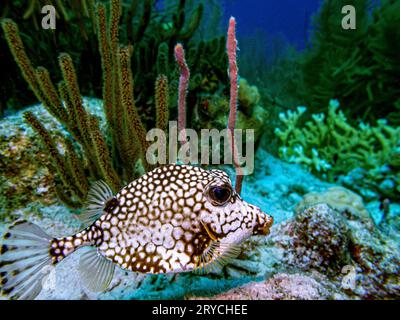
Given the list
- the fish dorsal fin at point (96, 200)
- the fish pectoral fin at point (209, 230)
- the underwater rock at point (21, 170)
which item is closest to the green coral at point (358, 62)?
the fish pectoral fin at point (209, 230)

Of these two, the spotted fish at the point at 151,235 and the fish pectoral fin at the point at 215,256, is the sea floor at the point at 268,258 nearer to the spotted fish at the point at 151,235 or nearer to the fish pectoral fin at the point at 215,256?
the fish pectoral fin at the point at 215,256

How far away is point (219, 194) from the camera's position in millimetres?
1765

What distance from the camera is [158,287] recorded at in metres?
2.58

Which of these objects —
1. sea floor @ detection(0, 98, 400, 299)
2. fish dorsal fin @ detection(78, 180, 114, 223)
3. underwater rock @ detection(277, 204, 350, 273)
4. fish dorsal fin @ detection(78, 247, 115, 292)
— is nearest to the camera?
fish dorsal fin @ detection(78, 247, 115, 292)

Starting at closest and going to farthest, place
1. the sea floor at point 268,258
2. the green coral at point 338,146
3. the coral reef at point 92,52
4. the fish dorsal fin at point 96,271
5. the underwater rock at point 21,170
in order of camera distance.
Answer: the fish dorsal fin at point 96,271, the sea floor at point 268,258, the underwater rock at point 21,170, the coral reef at point 92,52, the green coral at point 338,146

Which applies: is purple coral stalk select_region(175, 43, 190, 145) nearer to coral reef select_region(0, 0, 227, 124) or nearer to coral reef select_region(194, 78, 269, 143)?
coral reef select_region(0, 0, 227, 124)

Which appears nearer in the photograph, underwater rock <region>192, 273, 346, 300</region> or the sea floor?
underwater rock <region>192, 273, 346, 300</region>

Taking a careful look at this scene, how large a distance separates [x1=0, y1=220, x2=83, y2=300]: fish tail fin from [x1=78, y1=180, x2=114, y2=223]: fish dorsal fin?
221 mm

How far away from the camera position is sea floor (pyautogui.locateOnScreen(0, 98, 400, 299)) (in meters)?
2.15

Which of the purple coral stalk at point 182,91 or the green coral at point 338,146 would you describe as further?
the green coral at point 338,146

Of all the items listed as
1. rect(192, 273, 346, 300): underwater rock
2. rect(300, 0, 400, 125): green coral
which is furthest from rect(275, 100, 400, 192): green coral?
rect(192, 273, 346, 300): underwater rock

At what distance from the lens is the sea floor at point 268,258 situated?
215 centimetres

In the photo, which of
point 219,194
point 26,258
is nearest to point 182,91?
point 219,194
